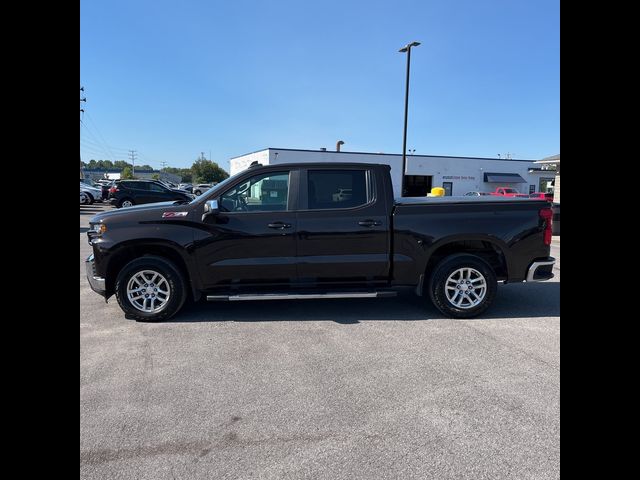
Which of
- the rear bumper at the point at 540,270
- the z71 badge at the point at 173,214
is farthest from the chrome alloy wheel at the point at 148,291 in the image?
the rear bumper at the point at 540,270

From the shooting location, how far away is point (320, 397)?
319 cm

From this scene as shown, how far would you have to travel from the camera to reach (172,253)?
5.07m

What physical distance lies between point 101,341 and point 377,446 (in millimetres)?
3283

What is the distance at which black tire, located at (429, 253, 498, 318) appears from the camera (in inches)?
203

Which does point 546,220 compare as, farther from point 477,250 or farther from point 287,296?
point 287,296

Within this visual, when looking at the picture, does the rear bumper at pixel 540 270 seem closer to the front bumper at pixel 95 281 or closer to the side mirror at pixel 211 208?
the side mirror at pixel 211 208

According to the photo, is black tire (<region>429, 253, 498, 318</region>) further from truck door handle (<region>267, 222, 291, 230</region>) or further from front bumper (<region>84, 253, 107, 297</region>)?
front bumper (<region>84, 253, 107, 297</region>)

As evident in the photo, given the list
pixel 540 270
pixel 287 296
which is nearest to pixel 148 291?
pixel 287 296

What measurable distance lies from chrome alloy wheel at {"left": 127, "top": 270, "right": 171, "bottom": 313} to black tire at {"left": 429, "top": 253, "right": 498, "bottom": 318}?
131 inches

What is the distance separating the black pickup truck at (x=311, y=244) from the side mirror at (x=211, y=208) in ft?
0.04
